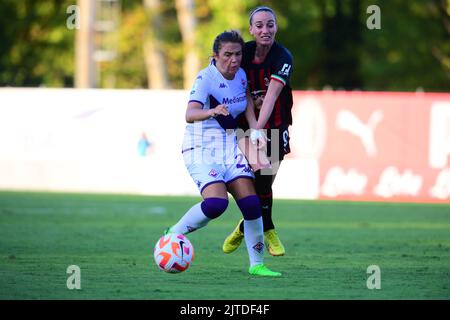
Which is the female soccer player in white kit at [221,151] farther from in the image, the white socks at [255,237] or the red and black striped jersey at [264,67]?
the red and black striped jersey at [264,67]

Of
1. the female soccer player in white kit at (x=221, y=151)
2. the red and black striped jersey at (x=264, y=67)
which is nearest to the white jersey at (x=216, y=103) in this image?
the female soccer player in white kit at (x=221, y=151)

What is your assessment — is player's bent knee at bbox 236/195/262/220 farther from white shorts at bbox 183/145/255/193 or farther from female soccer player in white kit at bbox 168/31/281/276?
white shorts at bbox 183/145/255/193

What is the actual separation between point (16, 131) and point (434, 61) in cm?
2232

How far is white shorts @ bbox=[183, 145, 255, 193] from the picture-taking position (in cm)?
941

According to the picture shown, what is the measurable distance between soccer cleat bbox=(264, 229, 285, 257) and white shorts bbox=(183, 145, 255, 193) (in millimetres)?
1107

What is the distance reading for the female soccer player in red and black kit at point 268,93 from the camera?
980 cm

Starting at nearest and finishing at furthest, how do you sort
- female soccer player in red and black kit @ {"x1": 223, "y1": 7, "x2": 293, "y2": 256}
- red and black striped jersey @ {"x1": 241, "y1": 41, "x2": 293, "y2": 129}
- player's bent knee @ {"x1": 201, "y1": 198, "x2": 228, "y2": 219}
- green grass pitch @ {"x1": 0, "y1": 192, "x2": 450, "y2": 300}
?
green grass pitch @ {"x1": 0, "y1": 192, "x2": 450, "y2": 300} → player's bent knee @ {"x1": 201, "y1": 198, "x2": 228, "y2": 219} → female soccer player in red and black kit @ {"x1": 223, "y1": 7, "x2": 293, "y2": 256} → red and black striped jersey @ {"x1": 241, "y1": 41, "x2": 293, "y2": 129}

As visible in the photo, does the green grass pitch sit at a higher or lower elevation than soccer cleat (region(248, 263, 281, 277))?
lower

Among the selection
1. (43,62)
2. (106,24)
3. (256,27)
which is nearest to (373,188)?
(256,27)

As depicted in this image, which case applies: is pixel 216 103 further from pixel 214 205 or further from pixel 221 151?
pixel 214 205

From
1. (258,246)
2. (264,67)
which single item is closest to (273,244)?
(258,246)

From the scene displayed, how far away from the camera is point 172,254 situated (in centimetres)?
934

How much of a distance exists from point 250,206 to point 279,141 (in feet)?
4.25

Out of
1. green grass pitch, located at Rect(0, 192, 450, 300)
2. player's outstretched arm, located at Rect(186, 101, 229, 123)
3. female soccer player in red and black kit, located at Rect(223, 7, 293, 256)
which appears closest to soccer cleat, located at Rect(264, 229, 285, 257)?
female soccer player in red and black kit, located at Rect(223, 7, 293, 256)
